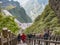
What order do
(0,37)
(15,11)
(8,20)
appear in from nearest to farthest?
(0,37)
(8,20)
(15,11)

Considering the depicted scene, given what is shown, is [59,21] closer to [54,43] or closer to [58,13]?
[58,13]

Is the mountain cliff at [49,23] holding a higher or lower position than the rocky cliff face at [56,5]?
lower

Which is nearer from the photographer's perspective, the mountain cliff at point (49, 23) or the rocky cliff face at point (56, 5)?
the mountain cliff at point (49, 23)

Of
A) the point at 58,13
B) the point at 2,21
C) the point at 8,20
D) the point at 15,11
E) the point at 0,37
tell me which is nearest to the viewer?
the point at 0,37

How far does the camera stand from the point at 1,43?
1002 centimetres

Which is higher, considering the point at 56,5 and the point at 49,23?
the point at 56,5

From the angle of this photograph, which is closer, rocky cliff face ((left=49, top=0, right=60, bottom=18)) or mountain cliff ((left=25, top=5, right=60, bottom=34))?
mountain cliff ((left=25, top=5, right=60, bottom=34))

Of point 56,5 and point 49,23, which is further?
point 49,23

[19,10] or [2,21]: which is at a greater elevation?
[19,10]

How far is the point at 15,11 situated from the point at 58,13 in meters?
130

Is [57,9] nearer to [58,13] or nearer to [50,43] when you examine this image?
[58,13]

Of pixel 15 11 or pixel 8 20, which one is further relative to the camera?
pixel 15 11

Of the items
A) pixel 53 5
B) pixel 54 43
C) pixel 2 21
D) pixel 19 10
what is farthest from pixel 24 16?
A: pixel 54 43

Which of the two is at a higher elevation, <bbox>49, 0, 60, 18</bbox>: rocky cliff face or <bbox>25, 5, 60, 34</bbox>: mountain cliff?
<bbox>49, 0, 60, 18</bbox>: rocky cliff face
